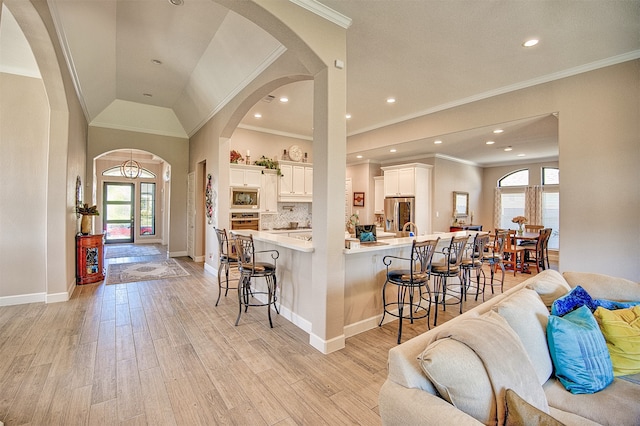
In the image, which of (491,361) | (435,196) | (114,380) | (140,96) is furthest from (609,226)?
(140,96)

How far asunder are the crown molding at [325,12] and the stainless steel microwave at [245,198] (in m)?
4.04

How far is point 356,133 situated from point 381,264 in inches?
167

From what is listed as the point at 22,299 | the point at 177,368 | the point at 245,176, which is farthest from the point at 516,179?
the point at 22,299

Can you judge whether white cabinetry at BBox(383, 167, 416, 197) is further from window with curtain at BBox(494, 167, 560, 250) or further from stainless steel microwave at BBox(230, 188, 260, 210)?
window with curtain at BBox(494, 167, 560, 250)

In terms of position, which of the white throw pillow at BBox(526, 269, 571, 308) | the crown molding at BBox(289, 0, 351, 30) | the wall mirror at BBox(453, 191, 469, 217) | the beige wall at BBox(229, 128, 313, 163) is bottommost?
the white throw pillow at BBox(526, 269, 571, 308)

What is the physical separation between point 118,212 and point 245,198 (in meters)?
6.38

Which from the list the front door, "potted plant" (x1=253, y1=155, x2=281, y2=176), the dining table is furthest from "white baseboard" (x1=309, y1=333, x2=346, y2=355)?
the front door

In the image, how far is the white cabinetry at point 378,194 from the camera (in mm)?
8539

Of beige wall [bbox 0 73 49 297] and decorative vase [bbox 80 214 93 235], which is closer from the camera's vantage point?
beige wall [bbox 0 73 49 297]

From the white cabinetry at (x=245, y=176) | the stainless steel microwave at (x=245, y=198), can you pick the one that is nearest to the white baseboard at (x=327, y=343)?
the stainless steel microwave at (x=245, y=198)

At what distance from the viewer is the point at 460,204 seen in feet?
28.7

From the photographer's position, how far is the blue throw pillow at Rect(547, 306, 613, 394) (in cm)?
150

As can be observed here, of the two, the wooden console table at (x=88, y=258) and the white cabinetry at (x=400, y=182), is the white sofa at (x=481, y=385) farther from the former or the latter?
the white cabinetry at (x=400, y=182)

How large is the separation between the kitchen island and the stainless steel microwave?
107 inches
